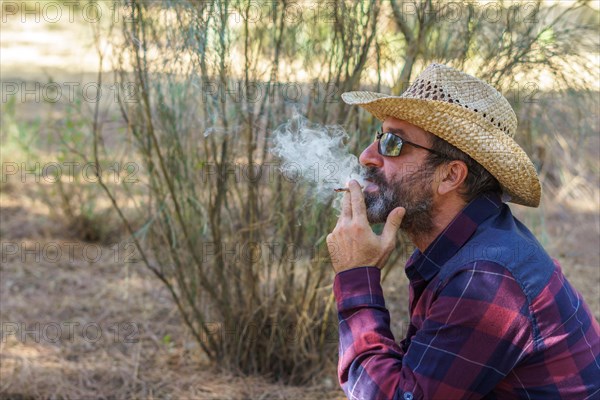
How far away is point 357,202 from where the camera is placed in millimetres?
2199

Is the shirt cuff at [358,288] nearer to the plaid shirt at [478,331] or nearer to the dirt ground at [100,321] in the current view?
the plaid shirt at [478,331]

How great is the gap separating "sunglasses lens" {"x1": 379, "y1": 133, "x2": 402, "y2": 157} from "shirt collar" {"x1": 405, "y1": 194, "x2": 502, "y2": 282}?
0.27 m

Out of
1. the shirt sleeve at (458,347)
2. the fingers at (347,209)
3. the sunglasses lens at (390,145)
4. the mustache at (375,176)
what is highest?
the sunglasses lens at (390,145)

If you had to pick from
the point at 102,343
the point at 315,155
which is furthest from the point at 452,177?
the point at 102,343

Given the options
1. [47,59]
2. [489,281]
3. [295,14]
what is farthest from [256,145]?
[47,59]

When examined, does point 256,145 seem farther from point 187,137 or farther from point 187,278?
point 187,278

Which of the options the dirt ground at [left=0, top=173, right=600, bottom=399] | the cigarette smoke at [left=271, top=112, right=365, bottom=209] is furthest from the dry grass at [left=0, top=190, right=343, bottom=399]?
the cigarette smoke at [left=271, top=112, right=365, bottom=209]

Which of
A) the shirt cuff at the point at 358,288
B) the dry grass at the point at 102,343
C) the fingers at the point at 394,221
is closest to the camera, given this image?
the shirt cuff at the point at 358,288

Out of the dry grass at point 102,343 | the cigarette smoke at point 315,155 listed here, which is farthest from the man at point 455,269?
the dry grass at point 102,343

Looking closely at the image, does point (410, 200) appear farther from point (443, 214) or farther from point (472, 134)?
point (472, 134)

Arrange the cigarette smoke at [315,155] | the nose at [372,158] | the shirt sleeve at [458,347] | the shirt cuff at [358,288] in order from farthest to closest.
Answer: the cigarette smoke at [315,155]
the nose at [372,158]
the shirt cuff at [358,288]
the shirt sleeve at [458,347]

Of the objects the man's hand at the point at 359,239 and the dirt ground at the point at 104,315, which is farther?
the dirt ground at the point at 104,315

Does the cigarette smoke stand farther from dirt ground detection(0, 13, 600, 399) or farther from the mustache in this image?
dirt ground detection(0, 13, 600, 399)

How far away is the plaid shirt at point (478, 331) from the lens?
1860 millimetres
